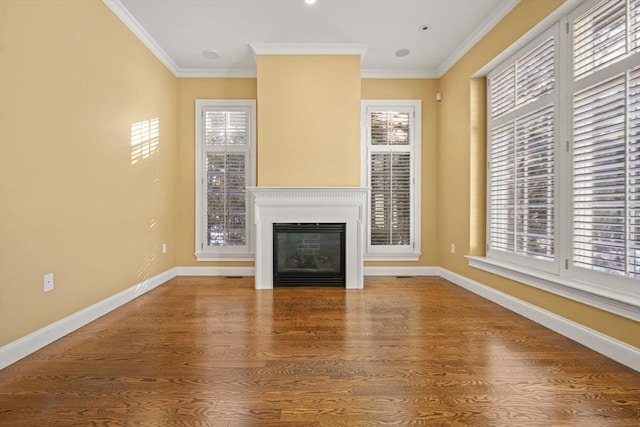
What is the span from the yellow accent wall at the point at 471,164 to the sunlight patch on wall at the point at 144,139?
3.71 metres

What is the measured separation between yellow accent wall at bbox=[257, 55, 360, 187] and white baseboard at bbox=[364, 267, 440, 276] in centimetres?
137

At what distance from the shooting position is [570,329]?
85.7 inches

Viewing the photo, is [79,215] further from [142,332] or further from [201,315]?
[201,315]

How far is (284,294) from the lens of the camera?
340cm

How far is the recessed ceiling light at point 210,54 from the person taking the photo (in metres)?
3.77

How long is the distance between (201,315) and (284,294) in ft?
3.18

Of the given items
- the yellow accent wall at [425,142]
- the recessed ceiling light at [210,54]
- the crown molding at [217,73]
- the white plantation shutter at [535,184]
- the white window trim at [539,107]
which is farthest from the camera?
the yellow accent wall at [425,142]

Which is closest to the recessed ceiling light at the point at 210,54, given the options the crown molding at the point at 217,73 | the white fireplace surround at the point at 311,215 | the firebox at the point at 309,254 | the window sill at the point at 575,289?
the crown molding at the point at 217,73

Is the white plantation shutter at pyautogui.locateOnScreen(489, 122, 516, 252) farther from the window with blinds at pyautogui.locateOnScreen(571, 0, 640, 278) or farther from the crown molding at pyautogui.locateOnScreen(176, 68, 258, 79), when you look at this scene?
the crown molding at pyautogui.locateOnScreen(176, 68, 258, 79)

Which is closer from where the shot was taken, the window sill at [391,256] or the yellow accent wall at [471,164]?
the yellow accent wall at [471,164]

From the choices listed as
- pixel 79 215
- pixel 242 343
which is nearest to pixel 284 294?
pixel 242 343

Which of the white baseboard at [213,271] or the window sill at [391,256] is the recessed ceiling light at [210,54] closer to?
the white baseboard at [213,271]

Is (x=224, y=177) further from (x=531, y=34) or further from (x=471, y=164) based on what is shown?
(x=531, y=34)

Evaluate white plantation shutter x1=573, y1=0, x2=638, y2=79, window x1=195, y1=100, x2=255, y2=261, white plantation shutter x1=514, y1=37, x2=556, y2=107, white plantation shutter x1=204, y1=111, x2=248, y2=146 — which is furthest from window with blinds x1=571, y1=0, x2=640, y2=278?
white plantation shutter x1=204, y1=111, x2=248, y2=146
